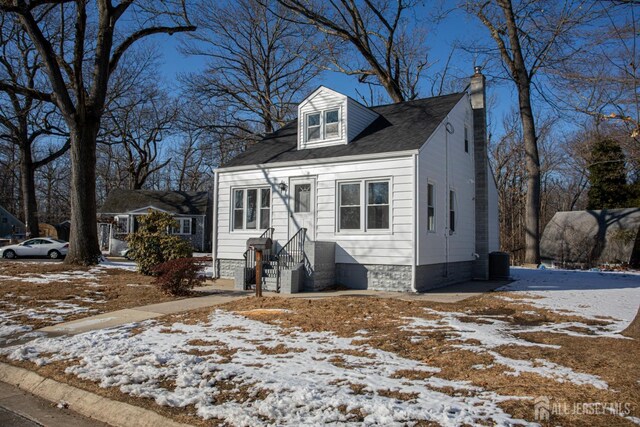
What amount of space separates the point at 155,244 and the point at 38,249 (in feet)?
57.7

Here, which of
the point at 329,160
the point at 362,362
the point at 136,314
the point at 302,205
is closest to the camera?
the point at 362,362

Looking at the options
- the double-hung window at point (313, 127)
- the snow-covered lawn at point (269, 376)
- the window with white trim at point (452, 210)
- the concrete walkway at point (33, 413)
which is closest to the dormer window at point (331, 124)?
the double-hung window at point (313, 127)

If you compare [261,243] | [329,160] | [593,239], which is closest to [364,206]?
[329,160]

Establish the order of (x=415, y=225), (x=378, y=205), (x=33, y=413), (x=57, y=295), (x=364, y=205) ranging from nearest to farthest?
(x=33, y=413) → (x=57, y=295) → (x=415, y=225) → (x=378, y=205) → (x=364, y=205)

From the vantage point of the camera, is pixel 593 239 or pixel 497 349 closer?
pixel 497 349

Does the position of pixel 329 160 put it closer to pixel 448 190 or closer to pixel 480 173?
pixel 448 190

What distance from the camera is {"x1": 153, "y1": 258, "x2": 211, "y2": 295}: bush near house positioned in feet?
36.4

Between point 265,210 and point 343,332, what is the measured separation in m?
8.35

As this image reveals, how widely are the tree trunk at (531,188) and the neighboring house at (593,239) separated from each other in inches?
130

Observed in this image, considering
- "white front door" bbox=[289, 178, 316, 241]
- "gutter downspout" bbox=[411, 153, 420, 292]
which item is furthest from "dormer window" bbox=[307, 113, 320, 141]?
"gutter downspout" bbox=[411, 153, 420, 292]

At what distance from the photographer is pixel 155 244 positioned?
15273 millimetres

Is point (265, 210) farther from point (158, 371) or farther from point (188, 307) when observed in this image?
point (158, 371)

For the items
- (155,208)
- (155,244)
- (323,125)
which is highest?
(323,125)

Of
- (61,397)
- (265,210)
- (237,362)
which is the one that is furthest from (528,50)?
(61,397)
